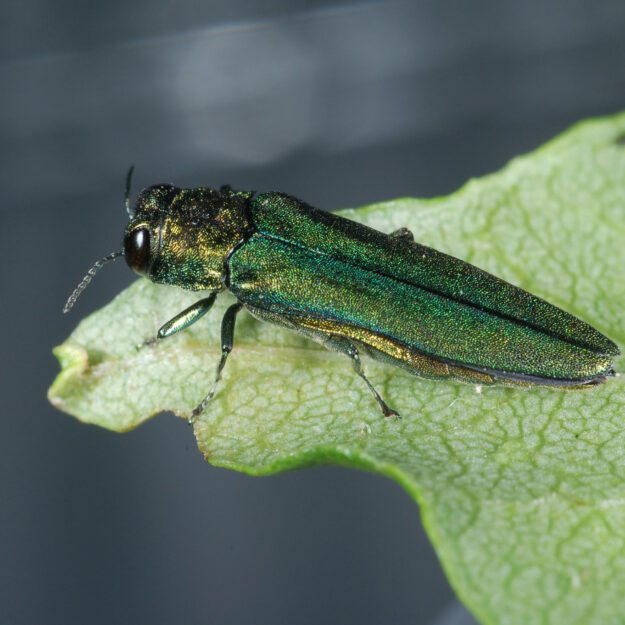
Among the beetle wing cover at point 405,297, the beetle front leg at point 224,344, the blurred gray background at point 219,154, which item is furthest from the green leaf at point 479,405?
the blurred gray background at point 219,154

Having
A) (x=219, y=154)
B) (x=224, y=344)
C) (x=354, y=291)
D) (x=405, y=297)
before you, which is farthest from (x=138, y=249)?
(x=219, y=154)

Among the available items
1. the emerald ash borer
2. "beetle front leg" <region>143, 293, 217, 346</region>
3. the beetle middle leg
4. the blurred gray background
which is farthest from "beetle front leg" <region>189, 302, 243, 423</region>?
the blurred gray background

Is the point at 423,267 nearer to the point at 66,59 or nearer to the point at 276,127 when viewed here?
the point at 276,127

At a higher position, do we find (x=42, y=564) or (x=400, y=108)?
(x=400, y=108)

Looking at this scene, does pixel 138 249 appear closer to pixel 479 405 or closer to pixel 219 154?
pixel 479 405

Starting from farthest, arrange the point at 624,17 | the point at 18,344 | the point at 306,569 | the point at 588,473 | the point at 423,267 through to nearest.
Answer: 1. the point at 624,17
2. the point at 18,344
3. the point at 306,569
4. the point at 423,267
5. the point at 588,473

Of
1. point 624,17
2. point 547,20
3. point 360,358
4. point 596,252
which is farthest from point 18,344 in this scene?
point 624,17
